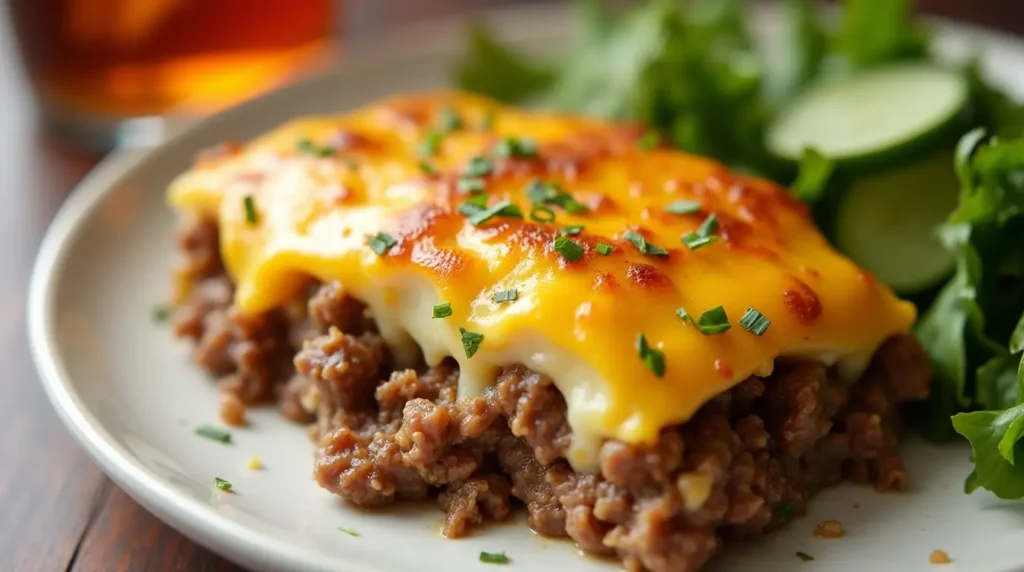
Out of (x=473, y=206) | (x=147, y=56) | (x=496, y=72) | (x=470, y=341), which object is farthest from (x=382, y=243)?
(x=147, y=56)

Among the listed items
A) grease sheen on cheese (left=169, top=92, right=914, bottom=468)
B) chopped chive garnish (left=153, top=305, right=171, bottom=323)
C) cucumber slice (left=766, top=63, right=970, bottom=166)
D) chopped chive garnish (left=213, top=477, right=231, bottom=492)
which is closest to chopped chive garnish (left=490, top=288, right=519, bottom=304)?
grease sheen on cheese (left=169, top=92, right=914, bottom=468)

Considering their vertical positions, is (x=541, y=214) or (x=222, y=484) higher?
(x=541, y=214)

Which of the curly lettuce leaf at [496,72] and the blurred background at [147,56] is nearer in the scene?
the blurred background at [147,56]

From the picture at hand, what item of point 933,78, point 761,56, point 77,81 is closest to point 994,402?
point 933,78

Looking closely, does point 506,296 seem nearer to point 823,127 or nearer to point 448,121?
point 448,121

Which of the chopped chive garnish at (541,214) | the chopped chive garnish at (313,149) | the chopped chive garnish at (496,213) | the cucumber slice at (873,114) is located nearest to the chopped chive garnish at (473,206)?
the chopped chive garnish at (496,213)

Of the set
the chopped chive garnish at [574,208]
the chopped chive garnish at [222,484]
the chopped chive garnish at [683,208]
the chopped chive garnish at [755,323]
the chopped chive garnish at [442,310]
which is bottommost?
the chopped chive garnish at [222,484]

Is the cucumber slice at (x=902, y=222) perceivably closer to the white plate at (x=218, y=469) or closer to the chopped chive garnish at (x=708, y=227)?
the white plate at (x=218, y=469)
